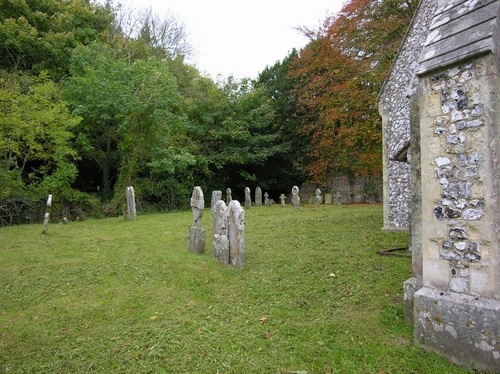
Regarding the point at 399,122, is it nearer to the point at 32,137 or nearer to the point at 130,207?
the point at 130,207

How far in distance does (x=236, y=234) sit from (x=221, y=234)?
57cm

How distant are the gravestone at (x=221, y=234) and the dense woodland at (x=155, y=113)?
9.18 meters

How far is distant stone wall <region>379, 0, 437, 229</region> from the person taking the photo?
9.85 meters

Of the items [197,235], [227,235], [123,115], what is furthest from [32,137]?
[227,235]

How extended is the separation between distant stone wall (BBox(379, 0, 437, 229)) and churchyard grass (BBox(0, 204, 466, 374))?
2128 mm

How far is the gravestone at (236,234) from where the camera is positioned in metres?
6.57

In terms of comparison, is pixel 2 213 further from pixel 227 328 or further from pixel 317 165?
pixel 317 165

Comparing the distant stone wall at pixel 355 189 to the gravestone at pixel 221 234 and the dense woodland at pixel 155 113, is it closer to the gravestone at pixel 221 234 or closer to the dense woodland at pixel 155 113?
the dense woodland at pixel 155 113

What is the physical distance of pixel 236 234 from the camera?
6.62 meters

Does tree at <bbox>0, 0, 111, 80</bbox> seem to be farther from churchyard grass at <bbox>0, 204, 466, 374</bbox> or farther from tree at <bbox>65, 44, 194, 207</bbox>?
churchyard grass at <bbox>0, 204, 466, 374</bbox>

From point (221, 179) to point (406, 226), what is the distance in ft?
48.0

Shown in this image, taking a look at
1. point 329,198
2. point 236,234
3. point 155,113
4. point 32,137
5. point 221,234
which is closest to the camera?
point 236,234

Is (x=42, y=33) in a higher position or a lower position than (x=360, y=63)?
higher

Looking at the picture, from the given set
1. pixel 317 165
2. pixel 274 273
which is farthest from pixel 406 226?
pixel 317 165
